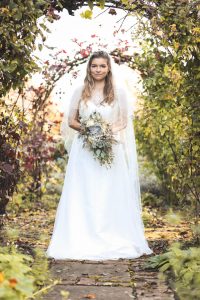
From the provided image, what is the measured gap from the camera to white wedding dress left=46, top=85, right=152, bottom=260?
5.81m

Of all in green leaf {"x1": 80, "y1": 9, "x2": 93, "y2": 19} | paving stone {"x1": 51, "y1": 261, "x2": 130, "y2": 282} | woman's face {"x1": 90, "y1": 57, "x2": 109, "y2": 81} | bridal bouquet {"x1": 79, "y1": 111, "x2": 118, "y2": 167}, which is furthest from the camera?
woman's face {"x1": 90, "y1": 57, "x2": 109, "y2": 81}

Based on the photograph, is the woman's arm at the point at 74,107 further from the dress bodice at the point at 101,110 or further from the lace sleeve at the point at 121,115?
the lace sleeve at the point at 121,115

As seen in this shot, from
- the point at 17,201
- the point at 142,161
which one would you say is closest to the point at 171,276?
the point at 17,201

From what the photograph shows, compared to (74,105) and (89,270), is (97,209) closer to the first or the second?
(89,270)

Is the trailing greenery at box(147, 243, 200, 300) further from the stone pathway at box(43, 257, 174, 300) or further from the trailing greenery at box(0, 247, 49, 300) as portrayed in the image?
the trailing greenery at box(0, 247, 49, 300)

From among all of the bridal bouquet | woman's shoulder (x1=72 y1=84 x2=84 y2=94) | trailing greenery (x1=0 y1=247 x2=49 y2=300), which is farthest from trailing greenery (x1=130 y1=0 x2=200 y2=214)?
trailing greenery (x1=0 y1=247 x2=49 y2=300)

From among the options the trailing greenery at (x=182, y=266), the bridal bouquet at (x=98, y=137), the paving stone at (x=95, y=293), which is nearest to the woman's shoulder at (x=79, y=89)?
the bridal bouquet at (x=98, y=137)

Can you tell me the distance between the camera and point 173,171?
677 cm

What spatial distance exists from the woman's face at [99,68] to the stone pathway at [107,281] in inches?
81.7

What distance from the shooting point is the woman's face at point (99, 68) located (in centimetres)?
607

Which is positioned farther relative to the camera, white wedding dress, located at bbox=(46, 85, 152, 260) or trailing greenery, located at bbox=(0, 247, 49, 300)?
white wedding dress, located at bbox=(46, 85, 152, 260)

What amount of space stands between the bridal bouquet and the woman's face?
431mm

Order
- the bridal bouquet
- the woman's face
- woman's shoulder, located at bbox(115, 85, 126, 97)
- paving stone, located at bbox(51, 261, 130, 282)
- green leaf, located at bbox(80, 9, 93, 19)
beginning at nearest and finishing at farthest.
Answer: green leaf, located at bbox(80, 9, 93, 19) → paving stone, located at bbox(51, 261, 130, 282) → the bridal bouquet → the woman's face → woman's shoulder, located at bbox(115, 85, 126, 97)

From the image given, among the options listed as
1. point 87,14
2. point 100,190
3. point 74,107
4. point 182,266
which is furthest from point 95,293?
point 74,107
